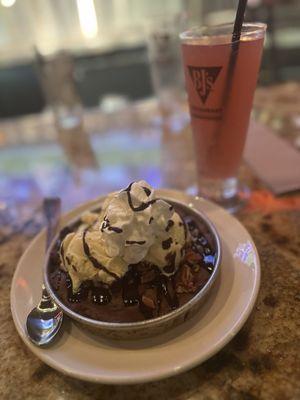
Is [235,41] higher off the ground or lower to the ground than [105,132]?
higher

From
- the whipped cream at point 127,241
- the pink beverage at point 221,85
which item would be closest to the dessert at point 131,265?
the whipped cream at point 127,241

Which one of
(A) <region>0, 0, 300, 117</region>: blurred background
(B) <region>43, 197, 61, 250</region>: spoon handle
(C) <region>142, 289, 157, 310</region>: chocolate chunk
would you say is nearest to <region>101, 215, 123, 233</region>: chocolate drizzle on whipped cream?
(C) <region>142, 289, 157, 310</region>: chocolate chunk

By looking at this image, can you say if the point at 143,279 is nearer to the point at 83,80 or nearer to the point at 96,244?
the point at 96,244

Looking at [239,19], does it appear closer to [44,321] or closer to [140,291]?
[140,291]

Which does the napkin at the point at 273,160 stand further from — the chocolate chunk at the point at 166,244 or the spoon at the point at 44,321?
the spoon at the point at 44,321

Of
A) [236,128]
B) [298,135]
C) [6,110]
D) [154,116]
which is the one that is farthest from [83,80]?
[236,128]

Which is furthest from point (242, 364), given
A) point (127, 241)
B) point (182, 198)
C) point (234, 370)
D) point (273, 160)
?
point (273, 160)

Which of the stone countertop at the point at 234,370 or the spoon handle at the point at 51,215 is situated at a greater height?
the spoon handle at the point at 51,215
